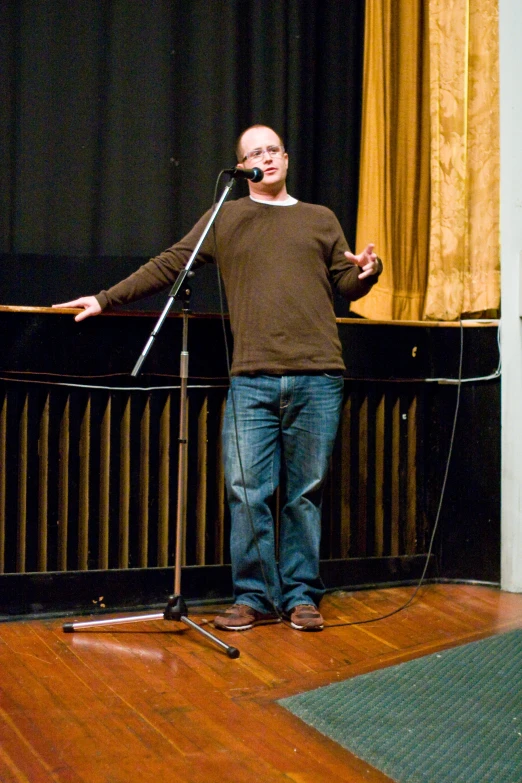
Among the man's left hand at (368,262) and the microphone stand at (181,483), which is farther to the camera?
the man's left hand at (368,262)

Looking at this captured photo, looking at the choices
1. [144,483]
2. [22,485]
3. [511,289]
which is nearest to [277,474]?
[144,483]

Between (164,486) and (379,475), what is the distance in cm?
75

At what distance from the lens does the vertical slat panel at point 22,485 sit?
2.73 metres

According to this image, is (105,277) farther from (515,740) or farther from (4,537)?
(515,740)

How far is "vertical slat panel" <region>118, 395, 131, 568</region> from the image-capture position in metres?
2.83

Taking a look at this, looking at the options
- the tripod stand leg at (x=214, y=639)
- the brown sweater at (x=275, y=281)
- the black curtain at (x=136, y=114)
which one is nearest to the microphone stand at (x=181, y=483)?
the tripod stand leg at (x=214, y=639)

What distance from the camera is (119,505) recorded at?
2.84m

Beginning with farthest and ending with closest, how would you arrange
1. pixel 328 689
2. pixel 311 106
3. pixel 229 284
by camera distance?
pixel 311 106
pixel 229 284
pixel 328 689

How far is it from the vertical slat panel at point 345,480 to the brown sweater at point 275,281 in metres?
0.43

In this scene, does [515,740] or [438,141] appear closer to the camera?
[515,740]

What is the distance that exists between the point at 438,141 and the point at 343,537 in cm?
139

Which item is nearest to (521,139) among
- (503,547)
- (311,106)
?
(311,106)

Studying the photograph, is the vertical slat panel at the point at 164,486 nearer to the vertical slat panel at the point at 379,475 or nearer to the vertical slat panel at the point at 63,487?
the vertical slat panel at the point at 63,487

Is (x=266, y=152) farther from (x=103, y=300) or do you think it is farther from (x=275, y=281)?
(x=103, y=300)
